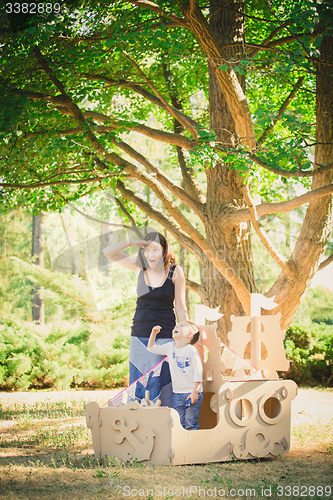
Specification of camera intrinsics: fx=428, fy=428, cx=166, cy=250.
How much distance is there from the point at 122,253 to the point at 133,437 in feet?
4.90

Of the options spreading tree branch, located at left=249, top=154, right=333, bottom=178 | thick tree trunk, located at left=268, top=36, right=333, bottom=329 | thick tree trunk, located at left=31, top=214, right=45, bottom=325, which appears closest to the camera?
spreading tree branch, located at left=249, top=154, right=333, bottom=178

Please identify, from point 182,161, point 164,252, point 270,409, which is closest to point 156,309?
point 164,252

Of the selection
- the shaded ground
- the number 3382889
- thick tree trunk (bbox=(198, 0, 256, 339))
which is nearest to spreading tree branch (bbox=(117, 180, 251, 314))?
thick tree trunk (bbox=(198, 0, 256, 339))

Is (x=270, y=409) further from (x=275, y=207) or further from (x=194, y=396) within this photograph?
(x=275, y=207)

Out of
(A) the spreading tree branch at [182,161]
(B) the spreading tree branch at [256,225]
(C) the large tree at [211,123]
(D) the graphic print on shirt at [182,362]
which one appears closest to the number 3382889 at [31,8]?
(C) the large tree at [211,123]

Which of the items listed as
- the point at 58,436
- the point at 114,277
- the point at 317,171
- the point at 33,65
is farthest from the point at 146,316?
the point at 33,65

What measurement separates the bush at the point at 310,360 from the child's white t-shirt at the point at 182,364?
558cm

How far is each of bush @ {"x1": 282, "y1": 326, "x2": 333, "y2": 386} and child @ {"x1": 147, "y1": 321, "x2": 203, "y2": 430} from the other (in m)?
5.54

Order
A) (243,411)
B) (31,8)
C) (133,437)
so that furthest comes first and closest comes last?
(31,8), (243,411), (133,437)

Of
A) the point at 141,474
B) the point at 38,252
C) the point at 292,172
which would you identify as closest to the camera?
the point at 141,474

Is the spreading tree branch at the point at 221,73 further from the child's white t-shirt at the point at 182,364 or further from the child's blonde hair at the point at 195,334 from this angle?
the child's white t-shirt at the point at 182,364

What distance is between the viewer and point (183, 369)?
324 cm

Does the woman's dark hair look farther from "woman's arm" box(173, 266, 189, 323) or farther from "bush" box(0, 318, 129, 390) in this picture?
"bush" box(0, 318, 129, 390)

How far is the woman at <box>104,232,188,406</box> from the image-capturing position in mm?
3345
